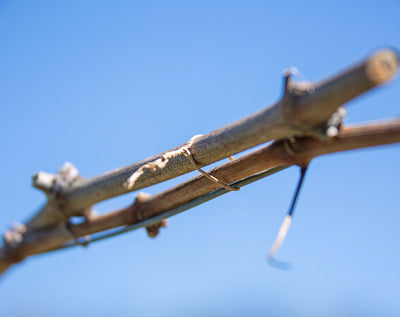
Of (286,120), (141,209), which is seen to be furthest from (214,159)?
(141,209)

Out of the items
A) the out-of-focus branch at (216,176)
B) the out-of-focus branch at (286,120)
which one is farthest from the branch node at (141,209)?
the out-of-focus branch at (286,120)

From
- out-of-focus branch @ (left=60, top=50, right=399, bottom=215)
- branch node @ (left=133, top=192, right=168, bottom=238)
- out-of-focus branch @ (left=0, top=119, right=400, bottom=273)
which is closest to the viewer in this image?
out-of-focus branch @ (left=60, top=50, right=399, bottom=215)

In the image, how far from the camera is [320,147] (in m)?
1.36

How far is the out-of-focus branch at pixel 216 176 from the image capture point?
1244mm

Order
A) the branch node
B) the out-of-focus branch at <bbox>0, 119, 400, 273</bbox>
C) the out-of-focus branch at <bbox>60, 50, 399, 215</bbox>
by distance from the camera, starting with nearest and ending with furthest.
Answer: the out-of-focus branch at <bbox>60, 50, 399, 215</bbox> → the out-of-focus branch at <bbox>0, 119, 400, 273</bbox> → the branch node

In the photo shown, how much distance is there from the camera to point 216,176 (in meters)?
1.71

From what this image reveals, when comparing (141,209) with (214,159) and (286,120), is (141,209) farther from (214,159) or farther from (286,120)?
(286,120)

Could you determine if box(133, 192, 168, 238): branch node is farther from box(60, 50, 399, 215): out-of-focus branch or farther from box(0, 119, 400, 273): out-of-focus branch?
box(60, 50, 399, 215): out-of-focus branch

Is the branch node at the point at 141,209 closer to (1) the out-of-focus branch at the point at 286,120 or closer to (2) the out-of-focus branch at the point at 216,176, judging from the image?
(2) the out-of-focus branch at the point at 216,176

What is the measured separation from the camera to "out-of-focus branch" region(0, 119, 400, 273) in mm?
1244

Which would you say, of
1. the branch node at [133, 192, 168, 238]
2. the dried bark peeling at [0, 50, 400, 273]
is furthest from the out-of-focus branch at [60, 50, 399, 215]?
the branch node at [133, 192, 168, 238]

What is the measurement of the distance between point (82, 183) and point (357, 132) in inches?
57.1

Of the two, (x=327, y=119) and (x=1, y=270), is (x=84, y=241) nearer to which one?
(x=1, y=270)

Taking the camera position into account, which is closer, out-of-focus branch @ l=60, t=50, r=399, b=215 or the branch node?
out-of-focus branch @ l=60, t=50, r=399, b=215
